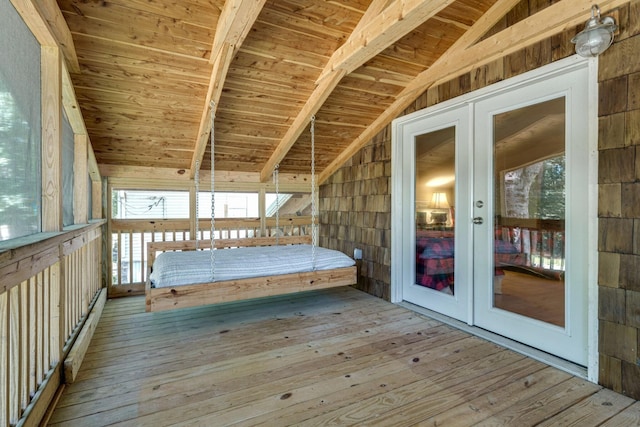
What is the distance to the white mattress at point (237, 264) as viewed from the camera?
111 inches

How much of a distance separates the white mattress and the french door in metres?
1.06

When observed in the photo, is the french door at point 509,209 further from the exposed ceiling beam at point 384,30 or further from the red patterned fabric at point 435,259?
the exposed ceiling beam at point 384,30

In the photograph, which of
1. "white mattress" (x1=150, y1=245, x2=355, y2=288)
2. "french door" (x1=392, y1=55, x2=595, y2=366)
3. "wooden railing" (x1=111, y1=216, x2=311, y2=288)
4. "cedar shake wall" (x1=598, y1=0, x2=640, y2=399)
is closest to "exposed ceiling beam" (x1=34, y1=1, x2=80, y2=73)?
"white mattress" (x1=150, y1=245, x2=355, y2=288)

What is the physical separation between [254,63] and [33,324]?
99.0 inches

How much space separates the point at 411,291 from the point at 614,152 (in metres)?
2.28

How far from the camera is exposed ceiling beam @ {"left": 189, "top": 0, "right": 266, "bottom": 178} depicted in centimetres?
219

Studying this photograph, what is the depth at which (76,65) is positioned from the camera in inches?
103

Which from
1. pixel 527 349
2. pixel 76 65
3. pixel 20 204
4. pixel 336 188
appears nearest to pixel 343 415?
pixel 527 349

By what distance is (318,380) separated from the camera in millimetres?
2139

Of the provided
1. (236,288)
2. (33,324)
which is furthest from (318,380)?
(33,324)

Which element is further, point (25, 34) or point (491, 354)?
point (491, 354)

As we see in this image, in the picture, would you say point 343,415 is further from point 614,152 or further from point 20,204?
point 614,152

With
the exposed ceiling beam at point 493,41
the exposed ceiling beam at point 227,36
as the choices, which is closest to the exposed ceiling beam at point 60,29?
the exposed ceiling beam at point 227,36

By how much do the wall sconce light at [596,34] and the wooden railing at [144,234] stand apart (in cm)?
411
